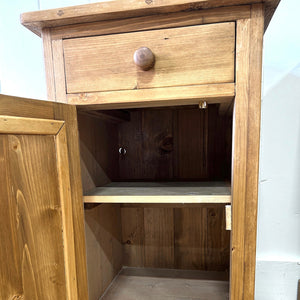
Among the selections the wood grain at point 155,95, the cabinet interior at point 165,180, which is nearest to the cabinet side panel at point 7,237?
the wood grain at point 155,95

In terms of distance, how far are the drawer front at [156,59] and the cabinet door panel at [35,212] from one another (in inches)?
6.0

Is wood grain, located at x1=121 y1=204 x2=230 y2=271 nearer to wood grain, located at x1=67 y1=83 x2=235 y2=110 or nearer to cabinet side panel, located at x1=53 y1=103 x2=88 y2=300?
cabinet side panel, located at x1=53 y1=103 x2=88 y2=300

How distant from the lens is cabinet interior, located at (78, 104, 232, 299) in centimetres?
83

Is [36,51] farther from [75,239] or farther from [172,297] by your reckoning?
[172,297]

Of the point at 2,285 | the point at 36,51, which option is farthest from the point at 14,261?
the point at 36,51

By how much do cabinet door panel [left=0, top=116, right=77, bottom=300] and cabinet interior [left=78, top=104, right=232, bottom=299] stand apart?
0.30 m

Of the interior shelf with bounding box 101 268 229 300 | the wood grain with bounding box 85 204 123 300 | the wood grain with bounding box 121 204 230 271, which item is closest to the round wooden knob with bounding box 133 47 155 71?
the wood grain with bounding box 85 204 123 300

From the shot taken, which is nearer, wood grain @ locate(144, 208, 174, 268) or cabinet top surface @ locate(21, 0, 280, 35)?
cabinet top surface @ locate(21, 0, 280, 35)

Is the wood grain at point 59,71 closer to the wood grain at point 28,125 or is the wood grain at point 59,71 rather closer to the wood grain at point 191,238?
the wood grain at point 28,125

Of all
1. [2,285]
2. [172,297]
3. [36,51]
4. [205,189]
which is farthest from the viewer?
[36,51]

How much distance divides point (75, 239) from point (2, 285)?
0.18 meters

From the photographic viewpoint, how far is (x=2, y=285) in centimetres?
33

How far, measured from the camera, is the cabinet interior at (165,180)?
83cm

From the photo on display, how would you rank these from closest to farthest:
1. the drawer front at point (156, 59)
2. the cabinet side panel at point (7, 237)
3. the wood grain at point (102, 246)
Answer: the cabinet side panel at point (7, 237)
the drawer front at point (156, 59)
the wood grain at point (102, 246)
